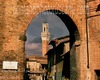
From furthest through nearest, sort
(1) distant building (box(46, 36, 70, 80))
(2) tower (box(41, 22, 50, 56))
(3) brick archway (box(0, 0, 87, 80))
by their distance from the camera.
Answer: (2) tower (box(41, 22, 50, 56)), (1) distant building (box(46, 36, 70, 80)), (3) brick archway (box(0, 0, 87, 80))

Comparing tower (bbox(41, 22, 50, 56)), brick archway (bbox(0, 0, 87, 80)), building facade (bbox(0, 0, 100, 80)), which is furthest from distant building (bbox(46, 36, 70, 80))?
tower (bbox(41, 22, 50, 56))

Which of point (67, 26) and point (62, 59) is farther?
point (62, 59)

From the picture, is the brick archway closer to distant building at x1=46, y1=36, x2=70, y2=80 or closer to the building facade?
the building facade

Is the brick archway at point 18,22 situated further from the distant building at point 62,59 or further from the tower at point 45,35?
the tower at point 45,35

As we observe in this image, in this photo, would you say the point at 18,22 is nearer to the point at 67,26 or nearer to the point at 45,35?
the point at 67,26

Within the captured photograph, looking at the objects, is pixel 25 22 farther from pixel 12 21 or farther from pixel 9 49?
pixel 9 49

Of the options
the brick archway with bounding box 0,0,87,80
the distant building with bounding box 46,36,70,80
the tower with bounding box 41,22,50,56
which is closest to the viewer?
the brick archway with bounding box 0,0,87,80

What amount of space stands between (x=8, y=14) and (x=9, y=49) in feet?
5.31

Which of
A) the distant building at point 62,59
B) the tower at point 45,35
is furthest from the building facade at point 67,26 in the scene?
the tower at point 45,35

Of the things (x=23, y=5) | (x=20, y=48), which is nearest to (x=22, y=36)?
(x=20, y=48)

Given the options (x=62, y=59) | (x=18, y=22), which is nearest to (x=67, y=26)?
(x=18, y=22)

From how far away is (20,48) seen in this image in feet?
35.8

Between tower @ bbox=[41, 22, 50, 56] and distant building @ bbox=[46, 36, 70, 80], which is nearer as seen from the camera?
distant building @ bbox=[46, 36, 70, 80]

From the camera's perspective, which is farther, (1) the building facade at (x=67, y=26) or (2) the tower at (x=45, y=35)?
(2) the tower at (x=45, y=35)
